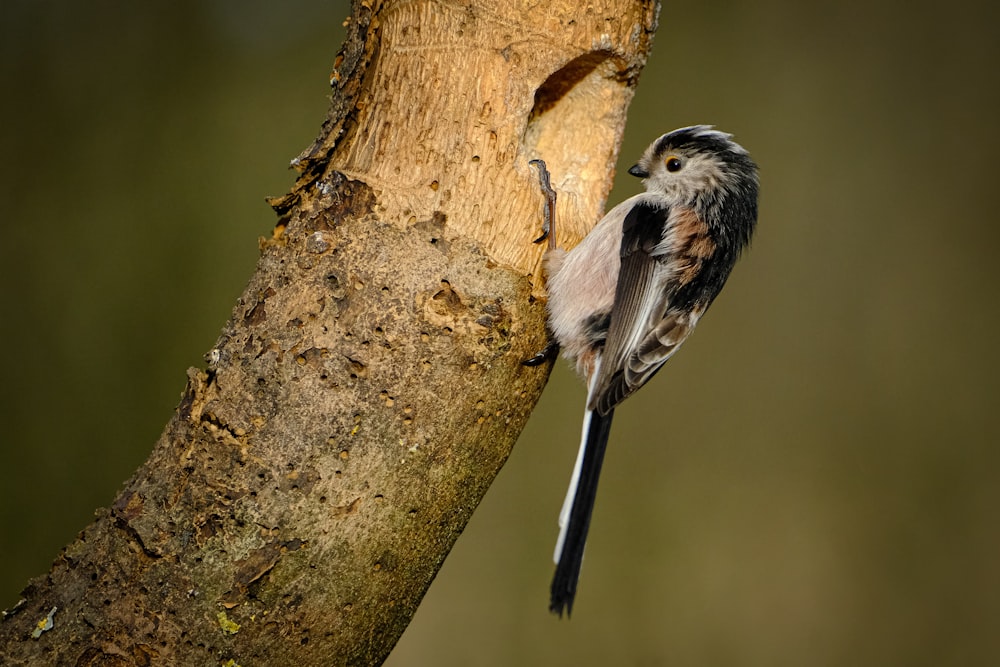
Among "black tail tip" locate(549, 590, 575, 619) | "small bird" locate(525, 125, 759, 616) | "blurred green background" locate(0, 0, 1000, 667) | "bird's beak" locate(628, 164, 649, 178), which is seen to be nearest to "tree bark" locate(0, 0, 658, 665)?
"small bird" locate(525, 125, 759, 616)

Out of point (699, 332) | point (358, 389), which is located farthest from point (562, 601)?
point (699, 332)

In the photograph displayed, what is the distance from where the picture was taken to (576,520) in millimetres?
1522

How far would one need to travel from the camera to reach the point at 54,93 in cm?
296

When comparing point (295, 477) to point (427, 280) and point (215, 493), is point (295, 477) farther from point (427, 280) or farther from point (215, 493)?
point (427, 280)

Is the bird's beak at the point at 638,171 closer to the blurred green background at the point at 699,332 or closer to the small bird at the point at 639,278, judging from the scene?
the small bird at the point at 639,278

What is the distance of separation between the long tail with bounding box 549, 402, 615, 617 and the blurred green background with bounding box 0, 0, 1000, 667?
120 cm

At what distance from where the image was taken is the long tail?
4.86ft

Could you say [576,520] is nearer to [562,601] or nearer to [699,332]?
[562,601]

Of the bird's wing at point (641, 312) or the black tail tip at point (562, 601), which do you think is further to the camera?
the bird's wing at point (641, 312)

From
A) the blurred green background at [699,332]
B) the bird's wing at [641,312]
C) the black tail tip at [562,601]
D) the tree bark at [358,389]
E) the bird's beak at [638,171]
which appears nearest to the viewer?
the tree bark at [358,389]

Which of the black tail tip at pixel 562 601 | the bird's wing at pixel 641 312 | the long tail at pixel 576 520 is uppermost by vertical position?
the bird's wing at pixel 641 312

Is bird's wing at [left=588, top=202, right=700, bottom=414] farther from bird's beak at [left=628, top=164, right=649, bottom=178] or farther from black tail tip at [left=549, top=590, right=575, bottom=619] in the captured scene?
black tail tip at [left=549, top=590, right=575, bottom=619]

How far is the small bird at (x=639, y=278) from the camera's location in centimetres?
149

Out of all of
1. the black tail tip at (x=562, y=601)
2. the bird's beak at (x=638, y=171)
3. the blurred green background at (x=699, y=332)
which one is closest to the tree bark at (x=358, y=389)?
the black tail tip at (x=562, y=601)
